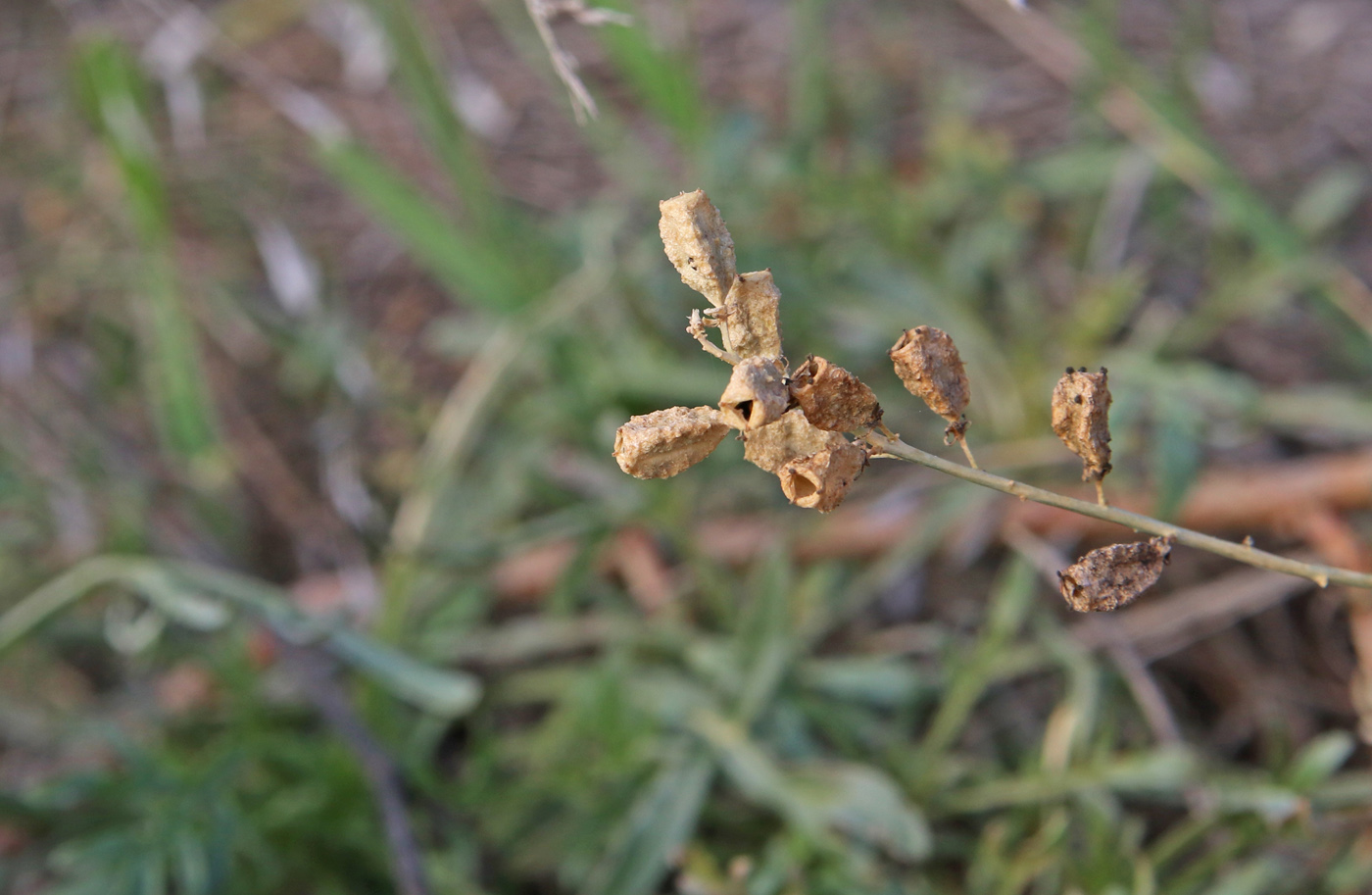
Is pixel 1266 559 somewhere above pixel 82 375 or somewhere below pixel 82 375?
above

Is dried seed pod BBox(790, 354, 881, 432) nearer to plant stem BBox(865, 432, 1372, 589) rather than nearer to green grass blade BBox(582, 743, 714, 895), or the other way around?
plant stem BBox(865, 432, 1372, 589)

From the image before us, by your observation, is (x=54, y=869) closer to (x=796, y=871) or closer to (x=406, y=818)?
(x=406, y=818)

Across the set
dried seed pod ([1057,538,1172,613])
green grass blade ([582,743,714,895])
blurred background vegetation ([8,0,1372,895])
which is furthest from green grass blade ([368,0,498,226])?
dried seed pod ([1057,538,1172,613])

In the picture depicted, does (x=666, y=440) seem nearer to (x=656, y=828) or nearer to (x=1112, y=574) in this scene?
(x=1112, y=574)

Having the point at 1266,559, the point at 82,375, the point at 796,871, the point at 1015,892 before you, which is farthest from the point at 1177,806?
the point at 82,375

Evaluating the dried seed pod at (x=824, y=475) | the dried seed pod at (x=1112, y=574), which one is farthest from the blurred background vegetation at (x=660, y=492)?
the dried seed pod at (x=1112, y=574)

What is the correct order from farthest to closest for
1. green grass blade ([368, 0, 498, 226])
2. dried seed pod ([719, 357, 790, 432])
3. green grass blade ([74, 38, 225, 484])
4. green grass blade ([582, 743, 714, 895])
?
1. green grass blade ([74, 38, 225, 484])
2. green grass blade ([368, 0, 498, 226])
3. green grass blade ([582, 743, 714, 895])
4. dried seed pod ([719, 357, 790, 432])
